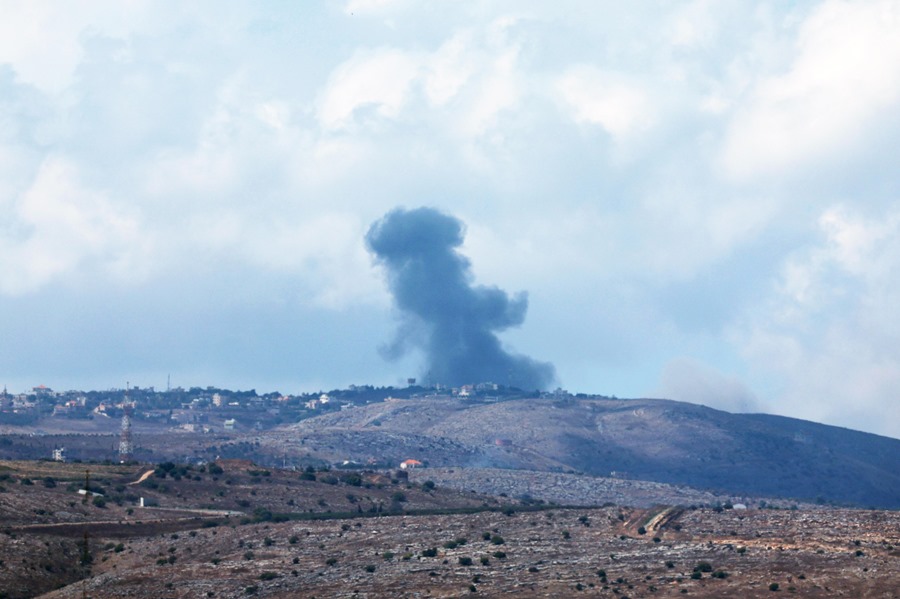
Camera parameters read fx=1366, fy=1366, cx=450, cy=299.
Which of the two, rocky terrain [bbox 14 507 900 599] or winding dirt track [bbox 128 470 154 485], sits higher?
winding dirt track [bbox 128 470 154 485]

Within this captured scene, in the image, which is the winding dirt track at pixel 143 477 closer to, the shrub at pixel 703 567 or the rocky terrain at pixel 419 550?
the rocky terrain at pixel 419 550

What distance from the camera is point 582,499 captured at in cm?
15938

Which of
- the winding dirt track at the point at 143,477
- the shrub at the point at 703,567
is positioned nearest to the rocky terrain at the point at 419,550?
the shrub at the point at 703,567

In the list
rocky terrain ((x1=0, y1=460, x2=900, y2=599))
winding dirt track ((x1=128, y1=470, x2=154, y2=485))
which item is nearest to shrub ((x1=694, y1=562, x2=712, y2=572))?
rocky terrain ((x1=0, y1=460, x2=900, y2=599))

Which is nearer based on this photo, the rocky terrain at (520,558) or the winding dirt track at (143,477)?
the rocky terrain at (520,558)

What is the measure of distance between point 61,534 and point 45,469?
3792cm

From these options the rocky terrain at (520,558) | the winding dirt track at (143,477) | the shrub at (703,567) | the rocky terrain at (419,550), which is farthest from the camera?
the winding dirt track at (143,477)

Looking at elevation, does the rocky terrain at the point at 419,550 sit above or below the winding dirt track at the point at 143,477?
below

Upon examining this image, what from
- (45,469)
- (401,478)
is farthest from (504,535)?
(401,478)

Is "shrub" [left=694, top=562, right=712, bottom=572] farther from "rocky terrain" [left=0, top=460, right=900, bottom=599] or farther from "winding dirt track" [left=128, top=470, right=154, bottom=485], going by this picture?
"winding dirt track" [left=128, top=470, right=154, bottom=485]

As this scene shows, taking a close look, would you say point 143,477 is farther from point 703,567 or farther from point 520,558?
point 703,567

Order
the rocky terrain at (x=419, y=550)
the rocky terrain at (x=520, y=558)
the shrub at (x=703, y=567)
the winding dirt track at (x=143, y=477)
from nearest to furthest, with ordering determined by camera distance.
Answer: the rocky terrain at (x=520, y=558) < the rocky terrain at (x=419, y=550) < the shrub at (x=703, y=567) < the winding dirt track at (x=143, y=477)

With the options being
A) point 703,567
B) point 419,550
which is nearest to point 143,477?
point 419,550

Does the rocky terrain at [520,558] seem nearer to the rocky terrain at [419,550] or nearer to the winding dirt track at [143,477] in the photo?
the rocky terrain at [419,550]
